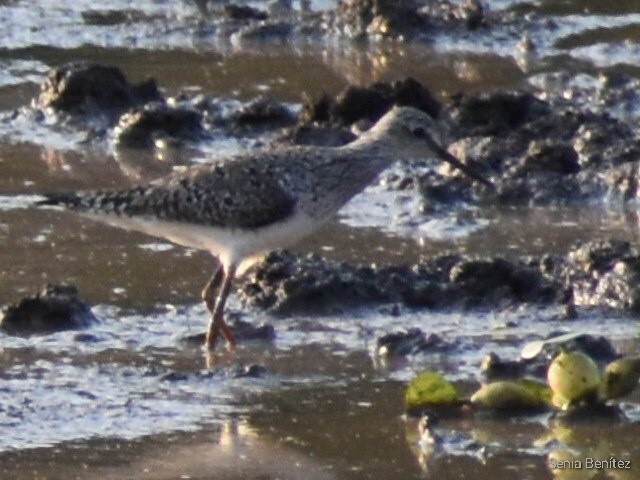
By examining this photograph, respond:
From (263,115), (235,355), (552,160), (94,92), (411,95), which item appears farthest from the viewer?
(94,92)

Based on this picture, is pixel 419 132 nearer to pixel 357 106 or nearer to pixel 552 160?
pixel 552 160

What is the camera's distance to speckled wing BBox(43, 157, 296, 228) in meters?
7.39

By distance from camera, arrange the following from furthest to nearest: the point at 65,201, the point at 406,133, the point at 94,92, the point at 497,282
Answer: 1. the point at 94,92
2. the point at 406,133
3. the point at 497,282
4. the point at 65,201

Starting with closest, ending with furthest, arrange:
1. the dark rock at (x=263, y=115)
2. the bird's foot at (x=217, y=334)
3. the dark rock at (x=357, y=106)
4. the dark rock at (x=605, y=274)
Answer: the bird's foot at (x=217, y=334)
the dark rock at (x=605, y=274)
the dark rock at (x=357, y=106)
the dark rock at (x=263, y=115)

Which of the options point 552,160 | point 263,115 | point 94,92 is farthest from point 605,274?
point 94,92

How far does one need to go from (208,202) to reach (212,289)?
0.38 m

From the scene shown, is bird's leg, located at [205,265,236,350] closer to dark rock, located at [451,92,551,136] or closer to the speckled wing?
the speckled wing

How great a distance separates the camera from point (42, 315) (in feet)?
23.3

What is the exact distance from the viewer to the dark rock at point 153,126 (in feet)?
33.6

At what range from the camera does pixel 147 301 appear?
754 centimetres

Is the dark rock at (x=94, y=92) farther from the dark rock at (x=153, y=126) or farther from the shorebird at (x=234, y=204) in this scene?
the shorebird at (x=234, y=204)

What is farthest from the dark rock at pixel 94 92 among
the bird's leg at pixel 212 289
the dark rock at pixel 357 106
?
the bird's leg at pixel 212 289

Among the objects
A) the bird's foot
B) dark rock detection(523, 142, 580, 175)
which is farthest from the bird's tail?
dark rock detection(523, 142, 580, 175)

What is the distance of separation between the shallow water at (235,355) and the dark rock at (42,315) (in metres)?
0.08
